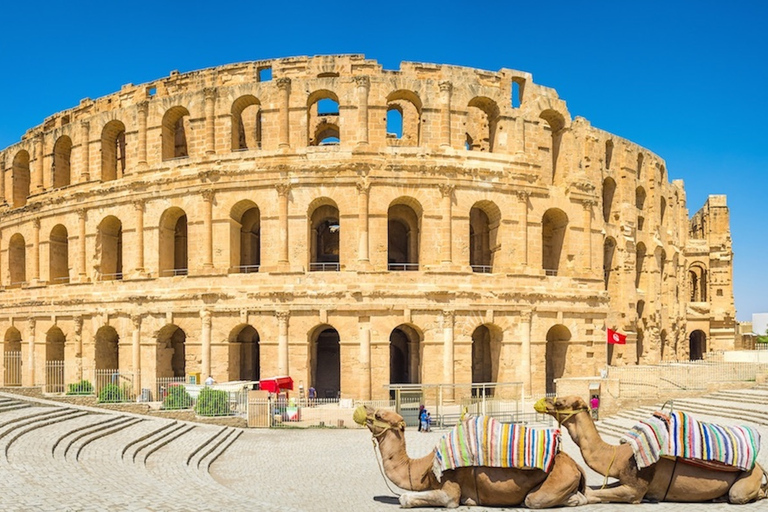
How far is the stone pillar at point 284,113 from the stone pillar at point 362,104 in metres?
3.07

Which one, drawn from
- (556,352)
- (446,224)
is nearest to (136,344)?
(446,224)

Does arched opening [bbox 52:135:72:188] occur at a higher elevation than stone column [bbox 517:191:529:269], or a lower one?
higher

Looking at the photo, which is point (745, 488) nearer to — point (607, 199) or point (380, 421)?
point (380, 421)

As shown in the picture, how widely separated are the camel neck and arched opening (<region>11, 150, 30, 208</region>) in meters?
33.4

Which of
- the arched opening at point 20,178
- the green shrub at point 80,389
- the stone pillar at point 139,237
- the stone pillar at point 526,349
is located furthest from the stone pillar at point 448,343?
the arched opening at point 20,178

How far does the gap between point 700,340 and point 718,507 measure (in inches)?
1619

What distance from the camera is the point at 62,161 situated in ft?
113

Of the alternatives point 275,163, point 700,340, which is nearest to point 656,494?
point 275,163

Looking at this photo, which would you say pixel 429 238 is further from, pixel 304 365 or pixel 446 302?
pixel 304 365

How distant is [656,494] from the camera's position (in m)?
11.1

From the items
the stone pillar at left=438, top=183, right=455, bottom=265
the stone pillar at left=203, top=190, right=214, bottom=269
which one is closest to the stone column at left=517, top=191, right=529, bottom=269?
the stone pillar at left=438, top=183, right=455, bottom=265

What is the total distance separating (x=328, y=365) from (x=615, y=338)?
14.8 m

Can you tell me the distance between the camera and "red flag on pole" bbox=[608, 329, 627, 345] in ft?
106

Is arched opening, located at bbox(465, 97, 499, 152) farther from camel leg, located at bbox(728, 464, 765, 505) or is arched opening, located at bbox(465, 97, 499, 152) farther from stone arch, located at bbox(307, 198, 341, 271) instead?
camel leg, located at bbox(728, 464, 765, 505)
